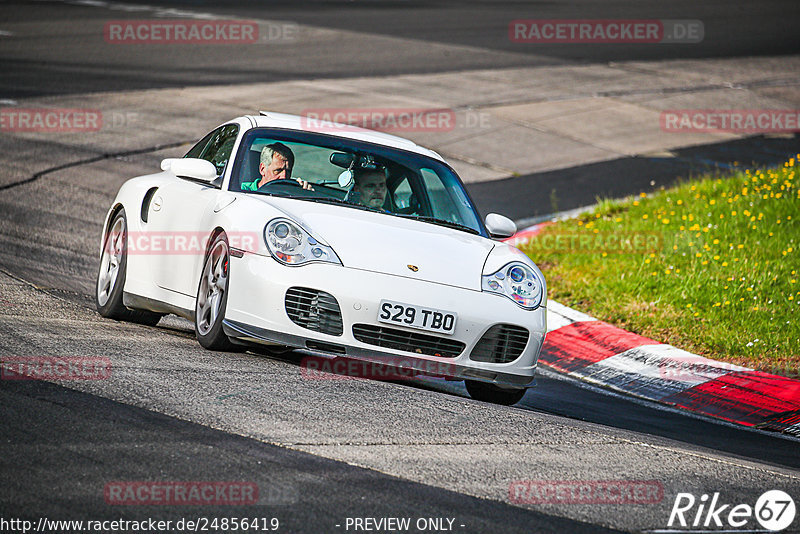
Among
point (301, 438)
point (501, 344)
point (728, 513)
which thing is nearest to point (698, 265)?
point (501, 344)

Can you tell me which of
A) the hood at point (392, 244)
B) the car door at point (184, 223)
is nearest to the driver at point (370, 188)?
the hood at point (392, 244)

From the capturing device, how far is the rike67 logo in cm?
438

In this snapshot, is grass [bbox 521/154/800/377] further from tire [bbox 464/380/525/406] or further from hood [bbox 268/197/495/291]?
hood [bbox 268/197/495/291]

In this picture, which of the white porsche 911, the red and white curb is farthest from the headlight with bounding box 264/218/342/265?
the red and white curb

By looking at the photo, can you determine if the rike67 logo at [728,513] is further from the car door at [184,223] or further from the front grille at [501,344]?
the car door at [184,223]

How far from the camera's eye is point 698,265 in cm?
1012

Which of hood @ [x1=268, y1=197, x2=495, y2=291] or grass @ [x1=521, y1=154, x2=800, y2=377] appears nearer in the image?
hood @ [x1=268, y1=197, x2=495, y2=291]

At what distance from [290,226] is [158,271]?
4.32 ft

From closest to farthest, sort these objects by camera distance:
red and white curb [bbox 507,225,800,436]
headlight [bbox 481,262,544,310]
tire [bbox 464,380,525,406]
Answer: headlight [bbox 481,262,544,310] < tire [bbox 464,380,525,406] < red and white curb [bbox 507,225,800,436]

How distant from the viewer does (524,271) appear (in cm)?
657

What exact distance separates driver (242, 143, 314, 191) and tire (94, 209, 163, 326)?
3.98 ft

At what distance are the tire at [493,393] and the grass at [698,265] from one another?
2352mm

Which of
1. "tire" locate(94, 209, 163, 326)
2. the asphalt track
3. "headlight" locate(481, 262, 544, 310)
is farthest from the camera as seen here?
"tire" locate(94, 209, 163, 326)

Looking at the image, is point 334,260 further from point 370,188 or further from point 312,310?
point 370,188
